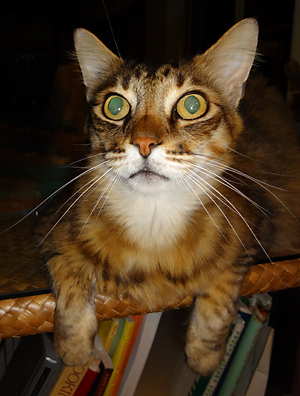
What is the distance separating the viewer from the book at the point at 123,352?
0.84 metres

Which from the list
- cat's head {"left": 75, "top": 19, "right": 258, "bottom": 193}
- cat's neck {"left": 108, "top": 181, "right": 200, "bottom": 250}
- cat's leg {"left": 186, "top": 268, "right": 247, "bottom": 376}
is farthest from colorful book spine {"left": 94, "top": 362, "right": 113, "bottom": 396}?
cat's head {"left": 75, "top": 19, "right": 258, "bottom": 193}

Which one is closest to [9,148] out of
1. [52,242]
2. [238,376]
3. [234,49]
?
[52,242]

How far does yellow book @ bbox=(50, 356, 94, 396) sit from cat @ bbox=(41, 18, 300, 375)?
162mm

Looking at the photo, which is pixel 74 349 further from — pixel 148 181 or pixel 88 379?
pixel 148 181

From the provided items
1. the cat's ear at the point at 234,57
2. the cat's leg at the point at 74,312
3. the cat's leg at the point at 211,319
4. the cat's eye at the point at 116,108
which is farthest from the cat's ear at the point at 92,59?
the cat's leg at the point at 211,319

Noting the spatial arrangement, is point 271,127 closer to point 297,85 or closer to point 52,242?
point 297,85

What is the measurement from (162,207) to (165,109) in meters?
0.22

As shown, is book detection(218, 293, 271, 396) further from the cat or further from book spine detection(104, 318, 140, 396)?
book spine detection(104, 318, 140, 396)

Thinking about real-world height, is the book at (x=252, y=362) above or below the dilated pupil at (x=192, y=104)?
below

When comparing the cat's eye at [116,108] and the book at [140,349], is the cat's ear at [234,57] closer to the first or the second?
the cat's eye at [116,108]

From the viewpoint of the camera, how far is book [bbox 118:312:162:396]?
85cm

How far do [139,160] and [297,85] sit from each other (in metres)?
1.12

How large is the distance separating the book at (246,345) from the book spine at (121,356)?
0.32 meters

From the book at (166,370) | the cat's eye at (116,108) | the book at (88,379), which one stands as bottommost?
the book at (166,370)
